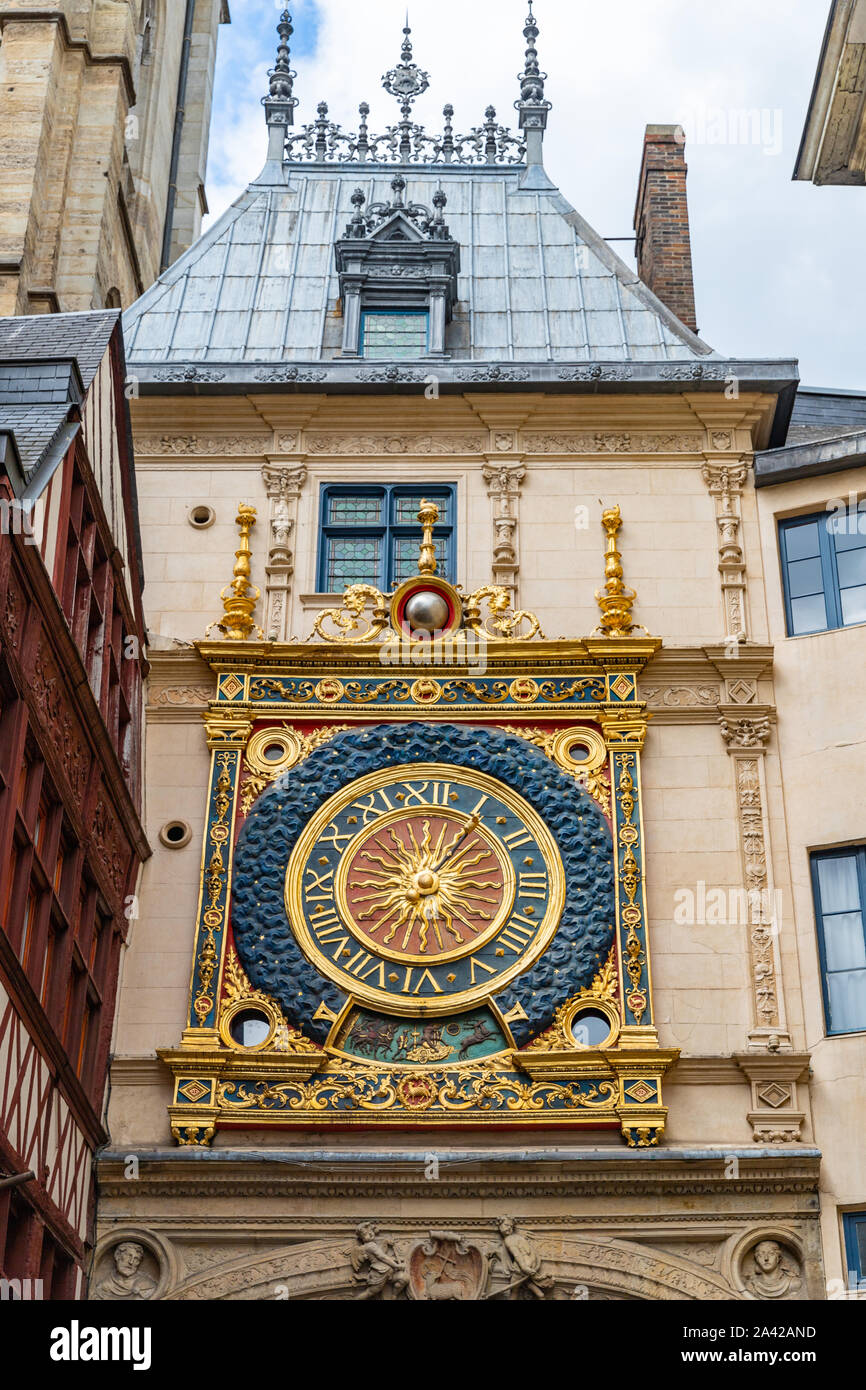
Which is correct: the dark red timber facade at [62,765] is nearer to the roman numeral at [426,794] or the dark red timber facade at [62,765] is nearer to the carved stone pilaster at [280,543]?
the carved stone pilaster at [280,543]

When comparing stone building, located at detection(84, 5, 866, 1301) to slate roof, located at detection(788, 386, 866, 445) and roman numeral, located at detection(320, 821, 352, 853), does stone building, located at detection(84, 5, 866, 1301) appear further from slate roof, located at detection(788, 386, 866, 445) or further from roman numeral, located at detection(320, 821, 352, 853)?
slate roof, located at detection(788, 386, 866, 445)

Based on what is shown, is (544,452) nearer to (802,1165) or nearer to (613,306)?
(613,306)

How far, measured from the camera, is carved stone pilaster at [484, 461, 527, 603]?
62.9ft

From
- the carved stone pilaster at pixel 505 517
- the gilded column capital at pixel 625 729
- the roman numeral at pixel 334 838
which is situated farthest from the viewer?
the carved stone pilaster at pixel 505 517

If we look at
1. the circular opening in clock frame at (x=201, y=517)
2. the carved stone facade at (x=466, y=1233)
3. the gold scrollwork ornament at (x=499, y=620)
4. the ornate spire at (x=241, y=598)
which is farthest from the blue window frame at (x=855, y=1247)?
the circular opening in clock frame at (x=201, y=517)

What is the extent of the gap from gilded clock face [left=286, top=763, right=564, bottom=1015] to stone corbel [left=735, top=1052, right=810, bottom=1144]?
2.17 meters

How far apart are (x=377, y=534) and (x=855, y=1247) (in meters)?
8.33

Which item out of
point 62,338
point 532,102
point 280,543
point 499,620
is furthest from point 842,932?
point 532,102

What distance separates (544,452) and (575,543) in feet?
3.72

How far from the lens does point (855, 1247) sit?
15.8 metres

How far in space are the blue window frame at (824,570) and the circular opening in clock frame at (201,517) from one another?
226 inches

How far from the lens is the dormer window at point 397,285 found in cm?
2141

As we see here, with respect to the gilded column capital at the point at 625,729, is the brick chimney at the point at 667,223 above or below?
above

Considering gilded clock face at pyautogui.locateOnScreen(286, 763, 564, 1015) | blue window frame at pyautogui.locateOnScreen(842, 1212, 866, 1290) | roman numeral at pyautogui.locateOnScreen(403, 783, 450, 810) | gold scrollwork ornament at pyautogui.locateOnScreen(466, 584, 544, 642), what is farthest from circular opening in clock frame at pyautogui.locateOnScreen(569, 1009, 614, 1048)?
gold scrollwork ornament at pyautogui.locateOnScreen(466, 584, 544, 642)
